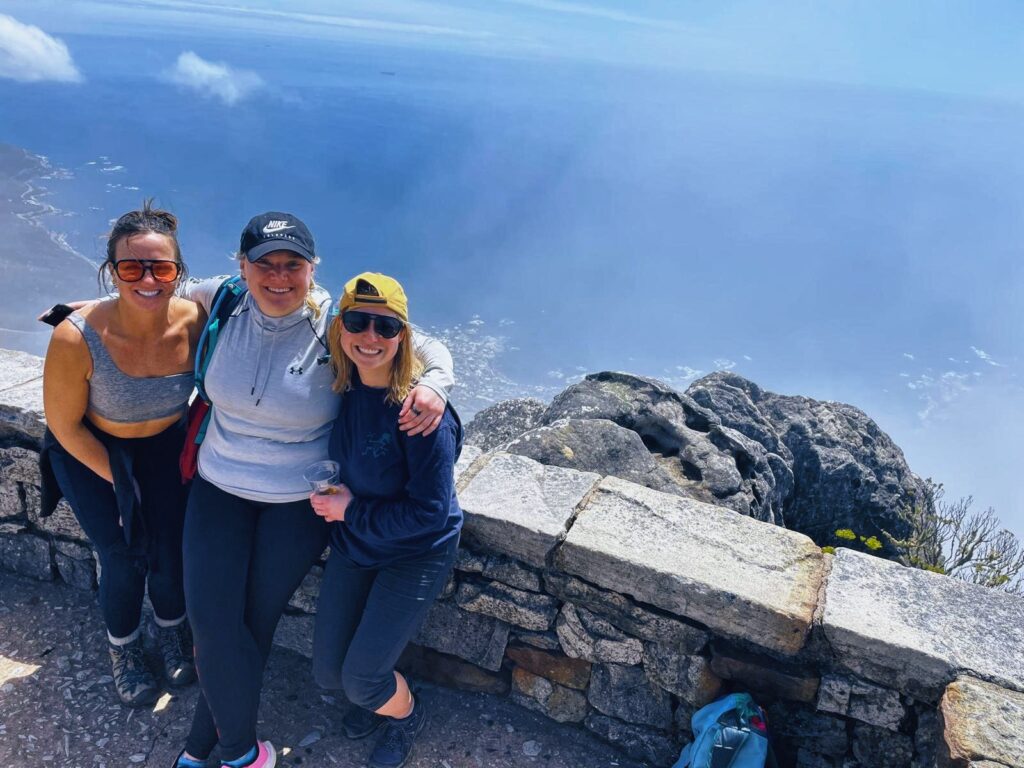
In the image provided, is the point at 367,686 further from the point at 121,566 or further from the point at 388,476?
the point at 121,566

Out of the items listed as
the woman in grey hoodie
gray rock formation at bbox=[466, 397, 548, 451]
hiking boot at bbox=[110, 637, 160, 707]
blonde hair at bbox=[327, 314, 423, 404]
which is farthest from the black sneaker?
gray rock formation at bbox=[466, 397, 548, 451]

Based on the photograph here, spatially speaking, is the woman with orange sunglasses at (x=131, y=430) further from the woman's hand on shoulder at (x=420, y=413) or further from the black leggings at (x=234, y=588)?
the woman's hand on shoulder at (x=420, y=413)

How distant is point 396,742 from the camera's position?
126 inches

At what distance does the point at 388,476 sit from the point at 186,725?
1.54 meters

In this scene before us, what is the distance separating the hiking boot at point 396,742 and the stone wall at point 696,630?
0.32m

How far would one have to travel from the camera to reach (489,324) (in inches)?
6289

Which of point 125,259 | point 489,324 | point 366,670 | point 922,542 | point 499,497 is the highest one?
point 125,259

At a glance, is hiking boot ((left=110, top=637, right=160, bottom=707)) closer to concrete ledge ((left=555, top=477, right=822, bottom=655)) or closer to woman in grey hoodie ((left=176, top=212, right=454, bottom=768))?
woman in grey hoodie ((left=176, top=212, right=454, bottom=768))

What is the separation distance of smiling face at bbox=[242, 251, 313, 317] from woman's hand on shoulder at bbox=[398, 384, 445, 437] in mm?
610

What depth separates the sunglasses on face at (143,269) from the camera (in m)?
2.87

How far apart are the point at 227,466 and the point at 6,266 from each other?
145385 mm

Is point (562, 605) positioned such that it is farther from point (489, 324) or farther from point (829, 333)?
point (829, 333)

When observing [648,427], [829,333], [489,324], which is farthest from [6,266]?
[829,333]

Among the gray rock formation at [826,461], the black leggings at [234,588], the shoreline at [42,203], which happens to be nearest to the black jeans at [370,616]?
the black leggings at [234,588]
